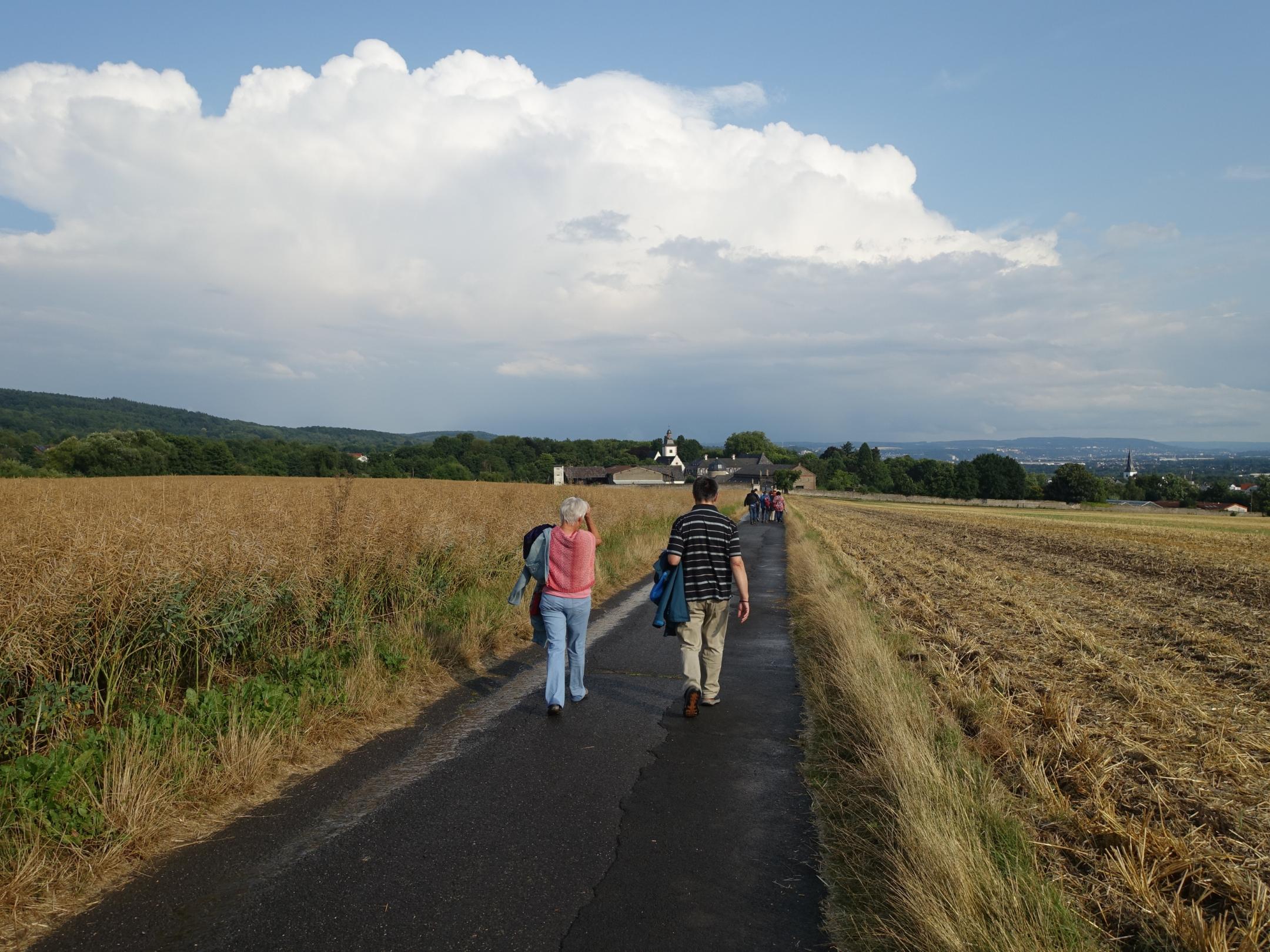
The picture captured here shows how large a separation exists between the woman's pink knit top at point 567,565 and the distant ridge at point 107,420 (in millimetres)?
107698

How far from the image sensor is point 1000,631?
1047 centimetres

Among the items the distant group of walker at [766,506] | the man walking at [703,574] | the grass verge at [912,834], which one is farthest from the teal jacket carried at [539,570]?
the distant group of walker at [766,506]

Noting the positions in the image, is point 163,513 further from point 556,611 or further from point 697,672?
point 697,672

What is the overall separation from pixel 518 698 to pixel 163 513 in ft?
14.9

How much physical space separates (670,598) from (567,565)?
3.33 ft

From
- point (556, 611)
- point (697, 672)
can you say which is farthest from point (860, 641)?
point (556, 611)

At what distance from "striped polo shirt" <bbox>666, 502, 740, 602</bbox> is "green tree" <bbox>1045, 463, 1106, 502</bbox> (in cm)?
11638

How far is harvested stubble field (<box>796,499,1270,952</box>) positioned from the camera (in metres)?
3.61

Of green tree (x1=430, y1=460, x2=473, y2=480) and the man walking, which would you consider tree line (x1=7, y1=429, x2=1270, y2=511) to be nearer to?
green tree (x1=430, y1=460, x2=473, y2=480)

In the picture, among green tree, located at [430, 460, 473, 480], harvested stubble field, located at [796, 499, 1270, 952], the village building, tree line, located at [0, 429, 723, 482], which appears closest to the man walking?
harvested stubble field, located at [796, 499, 1270, 952]

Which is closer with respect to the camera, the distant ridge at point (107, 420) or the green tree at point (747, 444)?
the distant ridge at point (107, 420)

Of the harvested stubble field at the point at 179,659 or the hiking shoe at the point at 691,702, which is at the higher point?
the harvested stubble field at the point at 179,659

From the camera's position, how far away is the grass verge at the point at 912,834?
3059 mm

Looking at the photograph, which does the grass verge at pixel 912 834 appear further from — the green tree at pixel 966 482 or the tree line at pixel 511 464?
the green tree at pixel 966 482
